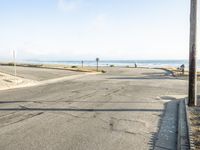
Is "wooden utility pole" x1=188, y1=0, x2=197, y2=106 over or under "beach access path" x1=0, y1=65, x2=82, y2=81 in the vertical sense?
over

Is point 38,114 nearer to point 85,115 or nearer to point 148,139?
point 85,115

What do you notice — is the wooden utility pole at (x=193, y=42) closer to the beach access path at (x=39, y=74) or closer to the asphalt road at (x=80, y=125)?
the asphalt road at (x=80, y=125)

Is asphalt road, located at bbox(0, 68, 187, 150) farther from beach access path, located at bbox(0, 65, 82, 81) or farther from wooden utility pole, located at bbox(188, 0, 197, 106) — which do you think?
Result: beach access path, located at bbox(0, 65, 82, 81)

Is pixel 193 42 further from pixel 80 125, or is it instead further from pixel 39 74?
pixel 39 74

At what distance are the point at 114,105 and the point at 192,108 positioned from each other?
303 centimetres

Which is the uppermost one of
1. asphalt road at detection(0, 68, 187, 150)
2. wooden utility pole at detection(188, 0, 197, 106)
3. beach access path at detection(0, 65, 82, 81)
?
wooden utility pole at detection(188, 0, 197, 106)

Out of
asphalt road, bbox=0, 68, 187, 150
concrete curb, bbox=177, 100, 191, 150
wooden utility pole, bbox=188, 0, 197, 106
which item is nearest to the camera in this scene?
concrete curb, bbox=177, 100, 191, 150

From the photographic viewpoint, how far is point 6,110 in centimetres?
964

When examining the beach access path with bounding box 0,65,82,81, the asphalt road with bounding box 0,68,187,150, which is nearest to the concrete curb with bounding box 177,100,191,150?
the asphalt road with bounding box 0,68,187,150

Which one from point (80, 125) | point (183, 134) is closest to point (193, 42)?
point (183, 134)

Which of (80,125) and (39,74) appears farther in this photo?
(39,74)

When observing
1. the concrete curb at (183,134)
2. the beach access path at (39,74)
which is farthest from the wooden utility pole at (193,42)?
the beach access path at (39,74)

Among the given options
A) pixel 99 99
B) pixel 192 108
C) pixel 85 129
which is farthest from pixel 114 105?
pixel 85 129

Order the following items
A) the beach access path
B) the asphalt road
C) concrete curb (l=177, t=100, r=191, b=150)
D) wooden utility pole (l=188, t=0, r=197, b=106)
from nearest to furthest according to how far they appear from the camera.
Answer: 1. concrete curb (l=177, t=100, r=191, b=150)
2. the asphalt road
3. wooden utility pole (l=188, t=0, r=197, b=106)
4. the beach access path
